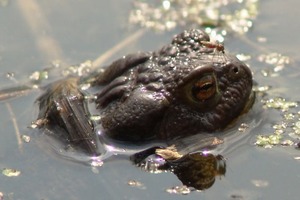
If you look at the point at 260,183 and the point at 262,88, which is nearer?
the point at 260,183

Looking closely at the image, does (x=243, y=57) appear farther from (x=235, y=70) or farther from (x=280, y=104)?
(x=235, y=70)

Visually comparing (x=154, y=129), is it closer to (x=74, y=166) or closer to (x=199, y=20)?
(x=74, y=166)

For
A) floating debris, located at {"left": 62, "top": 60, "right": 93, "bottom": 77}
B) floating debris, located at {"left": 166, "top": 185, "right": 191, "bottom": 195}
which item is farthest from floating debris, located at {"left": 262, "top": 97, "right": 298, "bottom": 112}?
floating debris, located at {"left": 62, "top": 60, "right": 93, "bottom": 77}

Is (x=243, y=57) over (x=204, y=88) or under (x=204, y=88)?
under

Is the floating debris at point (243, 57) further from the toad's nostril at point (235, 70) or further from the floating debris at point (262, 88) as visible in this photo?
the toad's nostril at point (235, 70)


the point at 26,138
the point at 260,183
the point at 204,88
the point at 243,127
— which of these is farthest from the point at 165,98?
the point at 26,138

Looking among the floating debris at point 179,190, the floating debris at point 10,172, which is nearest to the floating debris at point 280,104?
the floating debris at point 179,190
